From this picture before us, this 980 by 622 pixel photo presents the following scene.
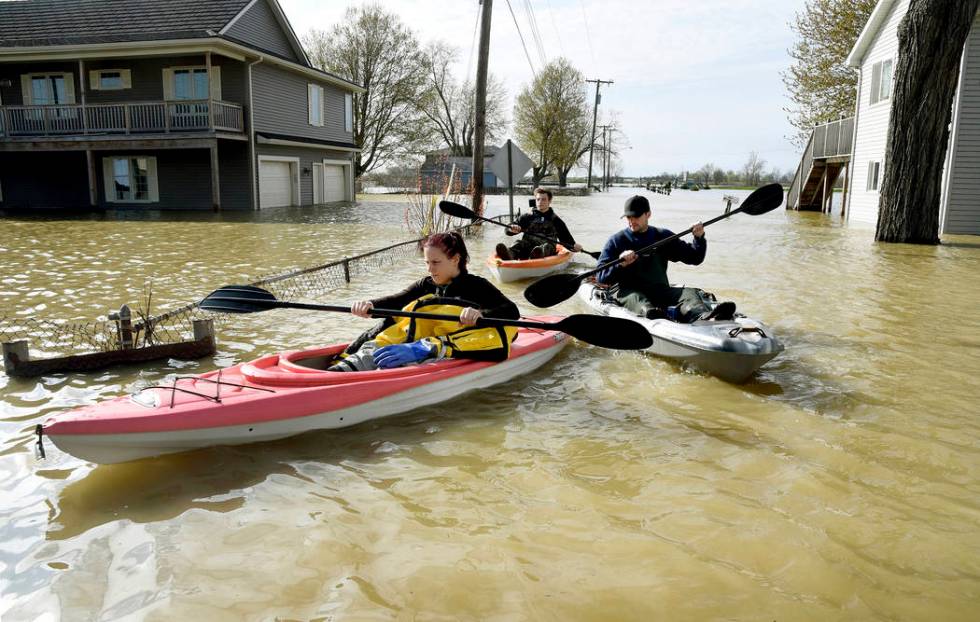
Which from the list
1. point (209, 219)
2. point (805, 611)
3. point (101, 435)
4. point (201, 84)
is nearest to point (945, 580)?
point (805, 611)

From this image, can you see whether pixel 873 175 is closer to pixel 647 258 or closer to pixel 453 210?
pixel 453 210

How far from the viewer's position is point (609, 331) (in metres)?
4.79

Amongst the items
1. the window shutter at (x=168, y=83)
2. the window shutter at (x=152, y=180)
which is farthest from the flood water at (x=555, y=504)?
the window shutter at (x=152, y=180)

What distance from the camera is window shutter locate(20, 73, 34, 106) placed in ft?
71.6

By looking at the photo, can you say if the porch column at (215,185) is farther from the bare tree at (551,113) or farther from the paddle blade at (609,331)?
the bare tree at (551,113)

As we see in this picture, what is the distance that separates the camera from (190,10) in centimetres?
2173

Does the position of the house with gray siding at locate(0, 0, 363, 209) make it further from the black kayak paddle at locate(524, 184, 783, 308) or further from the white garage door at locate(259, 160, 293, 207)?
the black kayak paddle at locate(524, 184, 783, 308)

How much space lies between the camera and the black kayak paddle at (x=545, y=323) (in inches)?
185

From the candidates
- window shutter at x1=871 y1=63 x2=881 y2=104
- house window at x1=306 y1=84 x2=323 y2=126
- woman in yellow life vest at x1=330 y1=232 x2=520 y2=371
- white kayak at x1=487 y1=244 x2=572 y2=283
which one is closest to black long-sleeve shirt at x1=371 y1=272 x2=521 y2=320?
woman in yellow life vest at x1=330 y1=232 x2=520 y2=371

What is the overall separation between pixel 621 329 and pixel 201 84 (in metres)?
20.3

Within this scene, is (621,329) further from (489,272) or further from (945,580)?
(489,272)

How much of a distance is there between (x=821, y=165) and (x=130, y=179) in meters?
24.6

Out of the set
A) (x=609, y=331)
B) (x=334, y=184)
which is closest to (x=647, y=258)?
(x=609, y=331)

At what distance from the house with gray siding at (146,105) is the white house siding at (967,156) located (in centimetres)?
1871
